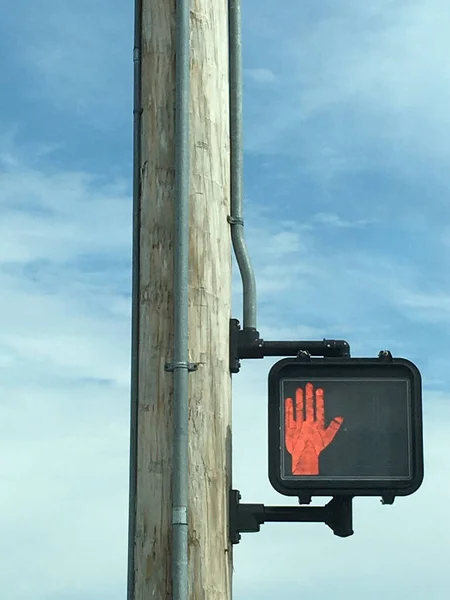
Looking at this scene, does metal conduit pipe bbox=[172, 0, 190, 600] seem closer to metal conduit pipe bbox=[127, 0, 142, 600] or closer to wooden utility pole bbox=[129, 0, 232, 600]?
wooden utility pole bbox=[129, 0, 232, 600]

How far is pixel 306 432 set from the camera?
198 inches

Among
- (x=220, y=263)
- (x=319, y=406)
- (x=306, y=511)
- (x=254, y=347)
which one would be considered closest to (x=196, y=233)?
(x=220, y=263)

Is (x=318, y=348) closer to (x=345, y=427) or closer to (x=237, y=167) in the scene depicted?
(x=345, y=427)

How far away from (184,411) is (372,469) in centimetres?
78

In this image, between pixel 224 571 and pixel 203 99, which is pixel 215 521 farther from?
pixel 203 99

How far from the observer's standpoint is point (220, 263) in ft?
17.7

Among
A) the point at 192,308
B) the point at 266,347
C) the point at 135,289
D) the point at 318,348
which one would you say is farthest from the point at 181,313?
the point at 318,348

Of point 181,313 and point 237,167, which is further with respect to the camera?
point 237,167

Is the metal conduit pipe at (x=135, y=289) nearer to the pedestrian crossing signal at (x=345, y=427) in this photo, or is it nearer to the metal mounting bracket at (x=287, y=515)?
the metal mounting bracket at (x=287, y=515)

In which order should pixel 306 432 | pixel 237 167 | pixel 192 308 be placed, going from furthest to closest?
1. pixel 237 167
2. pixel 192 308
3. pixel 306 432

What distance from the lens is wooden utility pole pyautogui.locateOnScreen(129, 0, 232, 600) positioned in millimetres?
5047

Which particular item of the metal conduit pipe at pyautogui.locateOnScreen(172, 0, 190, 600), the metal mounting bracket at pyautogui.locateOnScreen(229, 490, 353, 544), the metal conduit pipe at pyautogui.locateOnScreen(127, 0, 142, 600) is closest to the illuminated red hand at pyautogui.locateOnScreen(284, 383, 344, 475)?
the metal mounting bracket at pyautogui.locateOnScreen(229, 490, 353, 544)

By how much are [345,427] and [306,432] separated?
16cm

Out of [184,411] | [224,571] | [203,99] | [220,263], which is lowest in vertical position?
[224,571]
